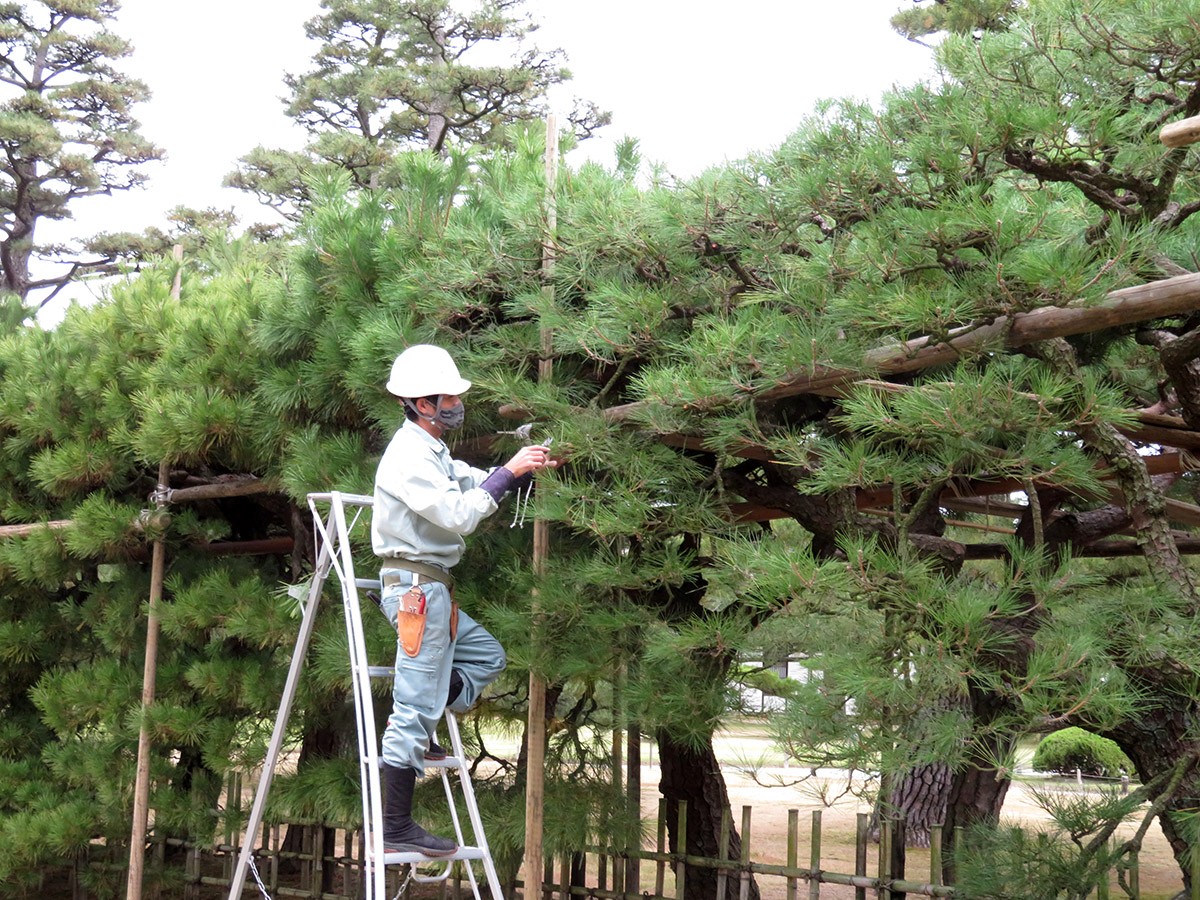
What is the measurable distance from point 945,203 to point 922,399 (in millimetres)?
453

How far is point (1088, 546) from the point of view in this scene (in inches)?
187

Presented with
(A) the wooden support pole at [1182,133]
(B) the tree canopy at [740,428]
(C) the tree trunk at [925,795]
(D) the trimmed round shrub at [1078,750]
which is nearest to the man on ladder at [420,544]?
(B) the tree canopy at [740,428]

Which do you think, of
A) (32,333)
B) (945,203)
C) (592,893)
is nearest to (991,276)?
(945,203)

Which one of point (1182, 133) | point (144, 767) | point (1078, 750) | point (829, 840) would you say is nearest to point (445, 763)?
point (144, 767)

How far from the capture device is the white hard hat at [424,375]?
3.30 m

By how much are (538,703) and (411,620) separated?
2.34ft

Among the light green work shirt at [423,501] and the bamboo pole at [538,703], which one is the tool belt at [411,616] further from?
the bamboo pole at [538,703]

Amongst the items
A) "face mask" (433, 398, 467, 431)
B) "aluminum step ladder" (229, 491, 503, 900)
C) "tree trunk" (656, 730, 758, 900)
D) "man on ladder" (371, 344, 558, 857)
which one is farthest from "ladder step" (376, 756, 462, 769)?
"tree trunk" (656, 730, 758, 900)

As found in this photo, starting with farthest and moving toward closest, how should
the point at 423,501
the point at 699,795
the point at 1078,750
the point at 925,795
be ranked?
the point at 1078,750 < the point at 925,795 < the point at 699,795 < the point at 423,501

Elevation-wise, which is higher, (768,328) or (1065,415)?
(768,328)

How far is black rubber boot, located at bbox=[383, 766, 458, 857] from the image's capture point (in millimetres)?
3254

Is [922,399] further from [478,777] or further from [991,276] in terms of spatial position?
[478,777]

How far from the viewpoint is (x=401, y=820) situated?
10.7 feet

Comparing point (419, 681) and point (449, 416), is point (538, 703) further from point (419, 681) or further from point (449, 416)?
point (449, 416)
